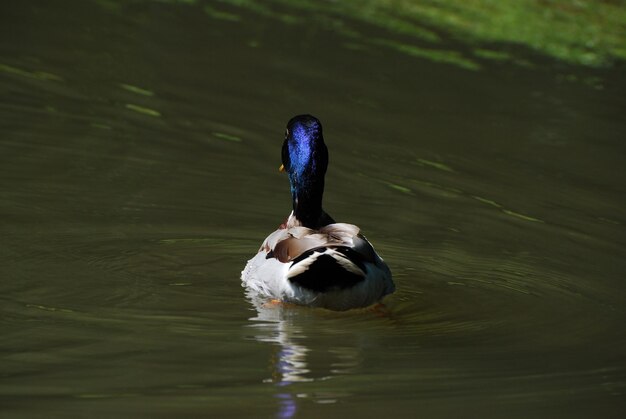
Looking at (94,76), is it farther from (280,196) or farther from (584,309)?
(584,309)

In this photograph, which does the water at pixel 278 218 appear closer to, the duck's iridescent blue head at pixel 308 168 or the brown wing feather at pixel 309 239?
the brown wing feather at pixel 309 239

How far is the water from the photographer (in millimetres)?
5688

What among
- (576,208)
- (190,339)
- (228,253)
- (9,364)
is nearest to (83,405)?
(9,364)

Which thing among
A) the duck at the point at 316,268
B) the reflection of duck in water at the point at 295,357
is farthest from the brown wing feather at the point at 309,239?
the reflection of duck in water at the point at 295,357

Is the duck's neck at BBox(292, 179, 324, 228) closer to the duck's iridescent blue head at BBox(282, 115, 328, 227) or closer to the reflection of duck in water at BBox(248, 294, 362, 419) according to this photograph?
the duck's iridescent blue head at BBox(282, 115, 328, 227)

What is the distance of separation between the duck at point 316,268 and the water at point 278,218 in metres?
0.12

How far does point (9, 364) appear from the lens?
5.62m

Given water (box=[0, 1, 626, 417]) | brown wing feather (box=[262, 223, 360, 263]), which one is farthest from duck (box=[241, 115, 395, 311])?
water (box=[0, 1, 626, 417])

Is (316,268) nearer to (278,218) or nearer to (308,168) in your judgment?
(308,168)

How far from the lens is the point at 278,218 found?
28.4 ft

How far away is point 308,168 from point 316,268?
1.04 metres

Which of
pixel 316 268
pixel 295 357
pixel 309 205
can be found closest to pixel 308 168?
pixel 309 205

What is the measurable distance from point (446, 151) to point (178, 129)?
6.96 ft

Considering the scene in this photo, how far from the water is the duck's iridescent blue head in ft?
1.75
